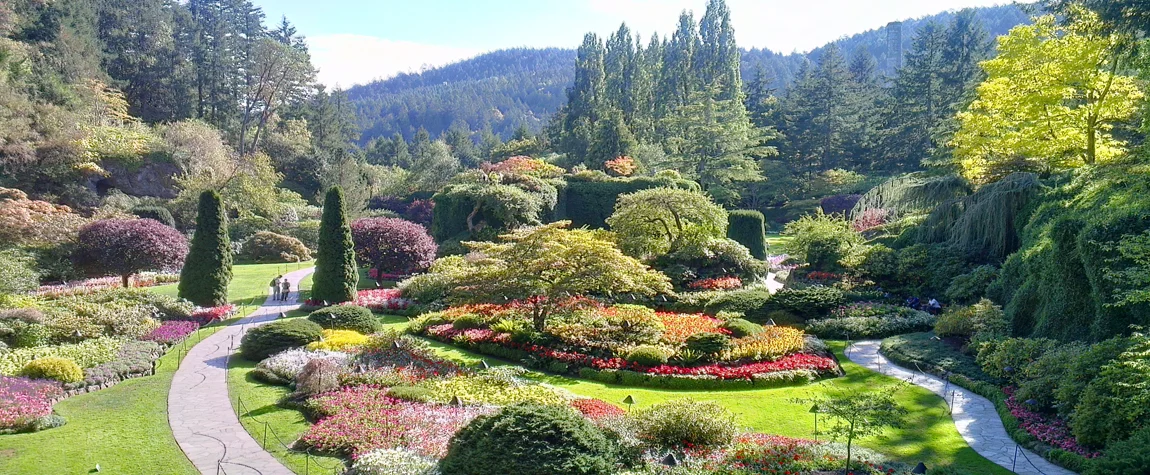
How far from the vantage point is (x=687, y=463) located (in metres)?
9.74

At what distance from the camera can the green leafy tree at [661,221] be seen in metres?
25.4

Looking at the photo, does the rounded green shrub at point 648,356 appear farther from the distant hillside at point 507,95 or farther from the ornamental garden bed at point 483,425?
the distant hillside at point 507,95

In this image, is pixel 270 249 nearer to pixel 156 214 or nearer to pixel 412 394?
pixel 156 214

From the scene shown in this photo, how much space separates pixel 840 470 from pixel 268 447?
8.12 meters

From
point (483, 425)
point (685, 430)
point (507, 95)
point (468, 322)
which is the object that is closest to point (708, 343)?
point (685, 430)

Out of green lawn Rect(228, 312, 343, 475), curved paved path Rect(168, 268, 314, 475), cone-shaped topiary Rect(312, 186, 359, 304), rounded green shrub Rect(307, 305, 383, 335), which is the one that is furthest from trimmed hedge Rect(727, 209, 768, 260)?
green lawn Rect(228, 312, 343, 475)

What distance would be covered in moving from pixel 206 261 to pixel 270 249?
44.8 feet

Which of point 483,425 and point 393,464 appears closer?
point 483,425

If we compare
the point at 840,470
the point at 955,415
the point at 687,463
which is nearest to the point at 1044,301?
the point at 955,415

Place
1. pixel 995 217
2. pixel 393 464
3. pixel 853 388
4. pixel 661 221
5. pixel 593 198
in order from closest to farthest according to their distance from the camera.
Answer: pixel 393 464
pixel 853 388
pixel 995 217
pixel 661 221
pixel 593 198

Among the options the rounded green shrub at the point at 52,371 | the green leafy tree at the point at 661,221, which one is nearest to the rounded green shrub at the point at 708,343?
the green leafy tree at the point at 661,221

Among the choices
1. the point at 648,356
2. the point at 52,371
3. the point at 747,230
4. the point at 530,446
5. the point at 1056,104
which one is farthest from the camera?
the point at 747,230

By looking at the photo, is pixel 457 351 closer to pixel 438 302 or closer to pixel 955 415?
pixel 438 302

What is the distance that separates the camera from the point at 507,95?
535 feet
